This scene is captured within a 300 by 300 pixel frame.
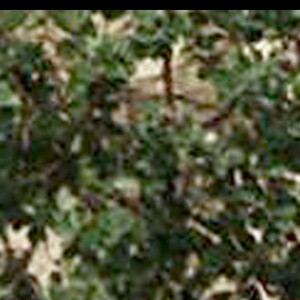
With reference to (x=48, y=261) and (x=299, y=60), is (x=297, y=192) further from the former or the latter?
(x=48, y=261)

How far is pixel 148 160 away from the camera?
2.78m

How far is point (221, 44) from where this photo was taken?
116 inches

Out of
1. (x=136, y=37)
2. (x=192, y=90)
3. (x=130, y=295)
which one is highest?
(x=136, y=37)

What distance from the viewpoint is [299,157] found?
2857mm

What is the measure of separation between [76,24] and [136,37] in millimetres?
160

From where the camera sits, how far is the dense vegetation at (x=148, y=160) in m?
2.75

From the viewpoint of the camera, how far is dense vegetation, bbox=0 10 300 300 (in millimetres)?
2746

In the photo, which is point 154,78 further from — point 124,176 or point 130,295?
point 130,295

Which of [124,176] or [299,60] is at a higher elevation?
[299,60]

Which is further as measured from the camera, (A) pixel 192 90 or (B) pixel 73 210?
(A) pixel 192 90

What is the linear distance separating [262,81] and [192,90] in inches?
→ 8.9

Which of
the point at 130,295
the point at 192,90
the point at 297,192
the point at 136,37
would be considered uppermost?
the point at 136,37
